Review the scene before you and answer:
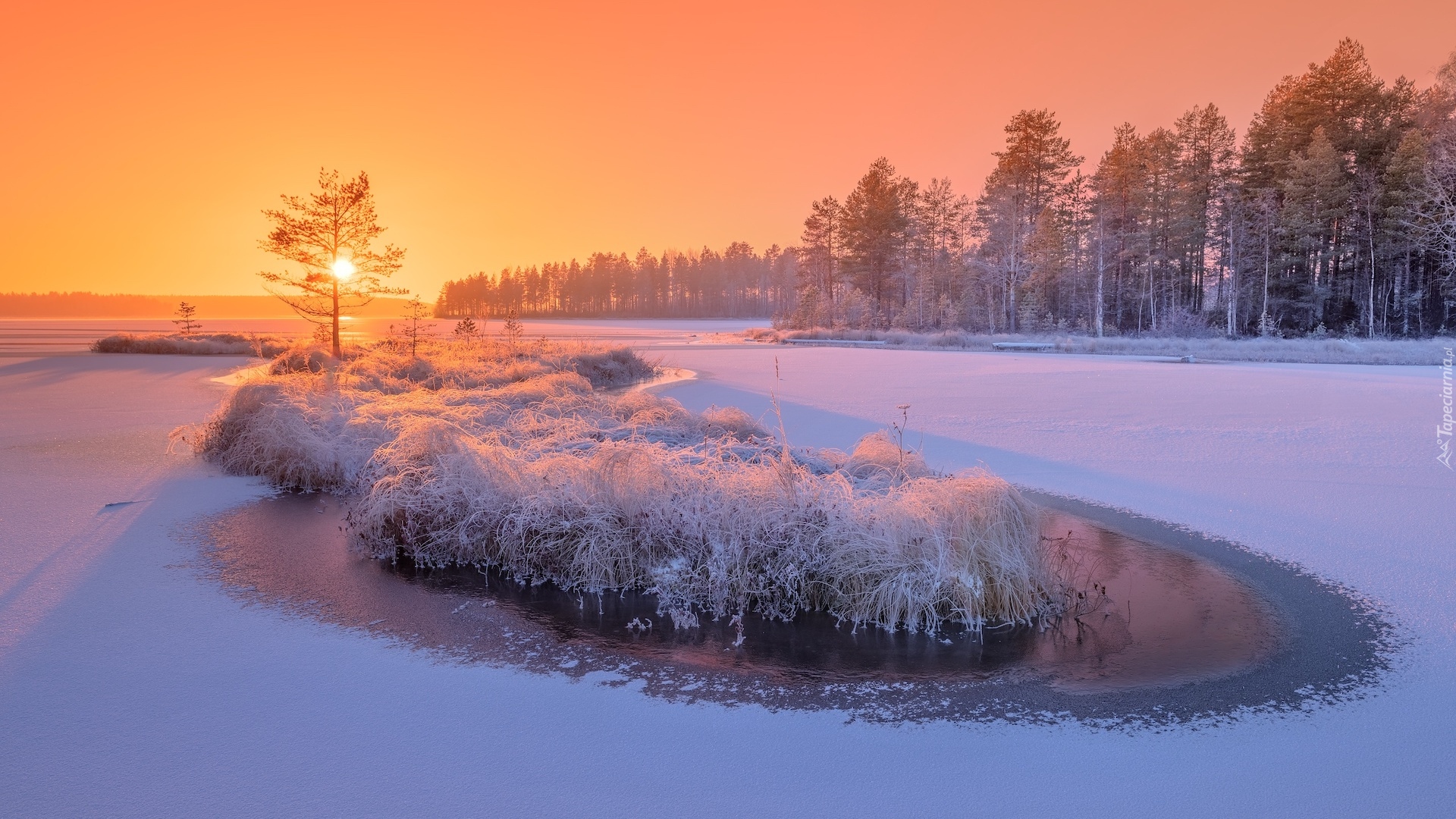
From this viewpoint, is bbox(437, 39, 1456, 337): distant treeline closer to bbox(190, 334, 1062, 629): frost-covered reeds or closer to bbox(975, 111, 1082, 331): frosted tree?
bbox(975, 111, 1082, 331): frosted tree

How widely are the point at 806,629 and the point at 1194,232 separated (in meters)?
48.6

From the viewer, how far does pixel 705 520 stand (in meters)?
5.57

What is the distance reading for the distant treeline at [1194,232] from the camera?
1357 inches

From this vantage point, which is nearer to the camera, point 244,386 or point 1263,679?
point 1263,679

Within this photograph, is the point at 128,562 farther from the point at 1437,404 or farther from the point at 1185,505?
the point at 1437,404

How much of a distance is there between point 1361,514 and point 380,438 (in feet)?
32.9

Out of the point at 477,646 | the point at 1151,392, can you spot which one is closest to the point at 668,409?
the point at 477,646

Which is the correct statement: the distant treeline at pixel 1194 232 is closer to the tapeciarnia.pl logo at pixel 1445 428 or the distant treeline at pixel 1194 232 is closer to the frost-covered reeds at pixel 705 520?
the tapeciarnia.pl logo at pixel 1445 428

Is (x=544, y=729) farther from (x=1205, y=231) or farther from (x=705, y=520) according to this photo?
(x=1205, y=231)

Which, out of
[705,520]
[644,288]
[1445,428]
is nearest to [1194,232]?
[1445,428]

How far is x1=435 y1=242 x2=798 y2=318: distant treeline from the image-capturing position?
12181cm

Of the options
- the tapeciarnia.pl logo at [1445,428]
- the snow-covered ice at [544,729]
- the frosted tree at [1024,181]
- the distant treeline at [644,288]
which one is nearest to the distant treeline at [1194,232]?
the frosted tree at [1024,181]

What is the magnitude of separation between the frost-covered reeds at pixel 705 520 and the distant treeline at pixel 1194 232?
3229 cm

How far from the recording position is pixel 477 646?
175 inches
